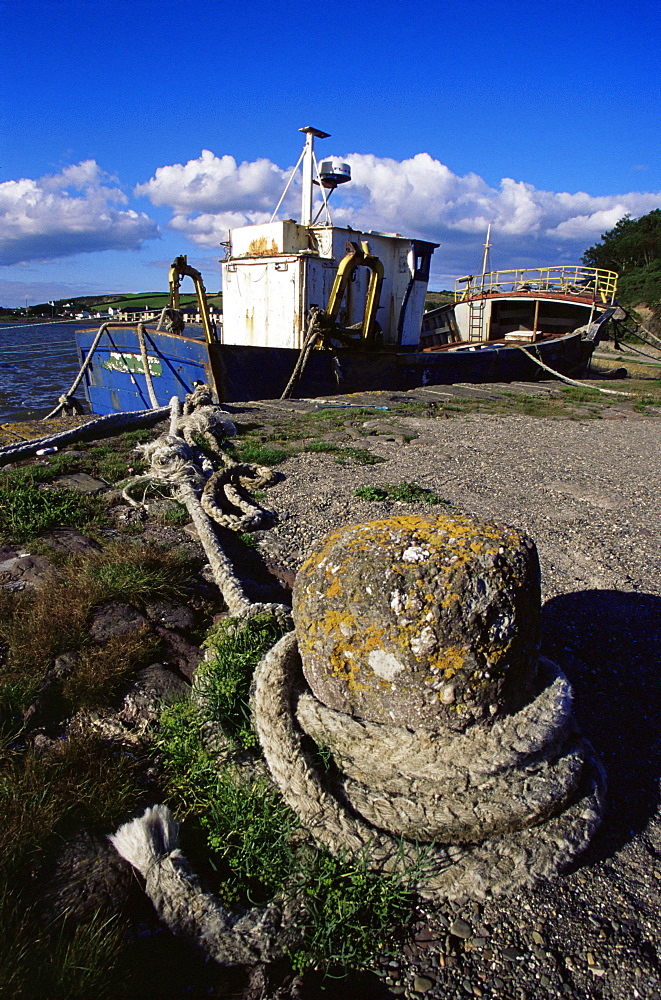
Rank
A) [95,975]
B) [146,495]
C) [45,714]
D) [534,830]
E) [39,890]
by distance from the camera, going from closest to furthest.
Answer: [95,975]
[39,890]
[534,830]
[45,714]
[146,495]

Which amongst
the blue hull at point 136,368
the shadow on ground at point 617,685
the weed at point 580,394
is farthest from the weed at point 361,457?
the weed at point 580,394

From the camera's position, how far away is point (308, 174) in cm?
1494

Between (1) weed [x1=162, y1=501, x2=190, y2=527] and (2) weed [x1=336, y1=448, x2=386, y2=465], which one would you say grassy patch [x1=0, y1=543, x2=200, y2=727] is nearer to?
(1) weed [x1=162, y1=501, x2=190, y2=527]

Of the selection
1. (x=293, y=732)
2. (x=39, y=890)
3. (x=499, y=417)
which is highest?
(x=293, y=732)

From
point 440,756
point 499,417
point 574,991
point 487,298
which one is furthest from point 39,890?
point 487,298

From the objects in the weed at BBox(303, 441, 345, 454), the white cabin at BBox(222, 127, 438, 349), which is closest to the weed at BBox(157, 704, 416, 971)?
the weed at BBox(303, 441, 345, 454)

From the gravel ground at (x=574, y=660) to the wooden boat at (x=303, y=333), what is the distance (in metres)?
5.89

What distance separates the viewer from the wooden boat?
13117mm

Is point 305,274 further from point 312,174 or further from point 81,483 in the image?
point 81,483

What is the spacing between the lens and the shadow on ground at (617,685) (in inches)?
91.5

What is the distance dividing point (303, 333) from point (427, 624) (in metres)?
13.1

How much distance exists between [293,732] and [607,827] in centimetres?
122

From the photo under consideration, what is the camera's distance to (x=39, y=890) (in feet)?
6.27

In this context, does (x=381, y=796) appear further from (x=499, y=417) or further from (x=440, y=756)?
(x=499, y=417)
